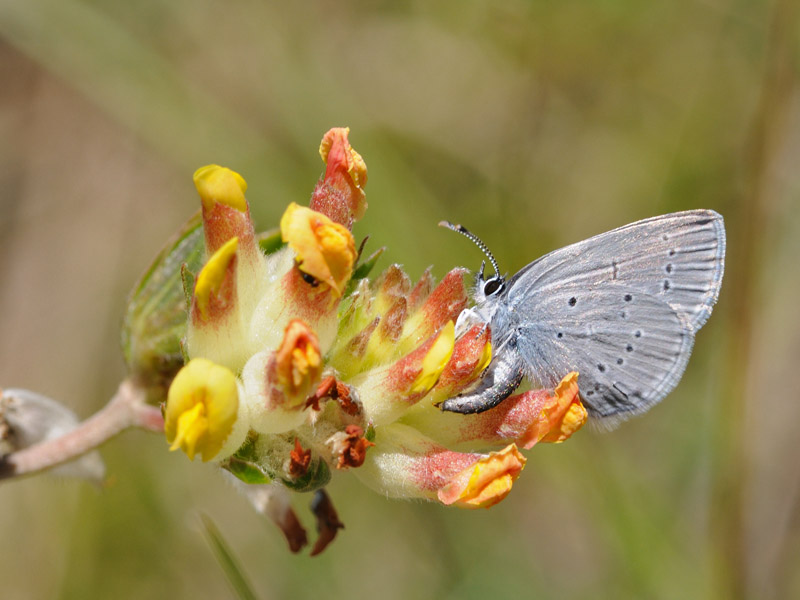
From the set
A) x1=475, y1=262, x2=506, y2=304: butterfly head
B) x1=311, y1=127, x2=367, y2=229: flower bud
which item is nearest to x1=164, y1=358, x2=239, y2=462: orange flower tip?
x1=311, y1=127, x2=367, y2=229: flower bud

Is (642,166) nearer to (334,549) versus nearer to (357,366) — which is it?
(334,549)

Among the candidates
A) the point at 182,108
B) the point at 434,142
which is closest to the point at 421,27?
the point at 434,142

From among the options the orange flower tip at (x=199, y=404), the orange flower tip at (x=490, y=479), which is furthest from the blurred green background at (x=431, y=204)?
the orange flower tip at (x=199, y=404)

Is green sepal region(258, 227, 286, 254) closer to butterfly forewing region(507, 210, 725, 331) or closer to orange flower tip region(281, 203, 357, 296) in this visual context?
orange flower tip region(281, 203, 357, 296)

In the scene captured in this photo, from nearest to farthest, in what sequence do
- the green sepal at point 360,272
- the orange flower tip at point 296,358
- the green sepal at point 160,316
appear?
the orange flower tip at point 296,358 < the green sepal at point 360,272 < the green sepal at point 160,316

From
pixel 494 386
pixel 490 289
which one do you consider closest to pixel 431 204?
pixel 490 289

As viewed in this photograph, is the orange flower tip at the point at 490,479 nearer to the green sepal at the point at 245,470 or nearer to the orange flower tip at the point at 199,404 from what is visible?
the green sepal at the point at 245,470
